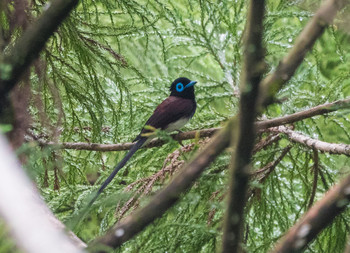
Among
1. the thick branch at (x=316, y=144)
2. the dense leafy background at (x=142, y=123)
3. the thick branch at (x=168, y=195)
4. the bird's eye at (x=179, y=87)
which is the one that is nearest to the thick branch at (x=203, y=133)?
the dense leafy background at (x=142, y=123)

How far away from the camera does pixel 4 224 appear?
2.93 feet

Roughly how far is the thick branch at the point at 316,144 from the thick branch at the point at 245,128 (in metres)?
1.57

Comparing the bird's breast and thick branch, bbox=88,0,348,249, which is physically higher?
the bird's breast

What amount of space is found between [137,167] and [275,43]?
1.57m

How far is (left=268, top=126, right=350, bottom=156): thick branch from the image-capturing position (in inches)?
101

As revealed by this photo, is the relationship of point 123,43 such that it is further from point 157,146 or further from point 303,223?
point 303,223

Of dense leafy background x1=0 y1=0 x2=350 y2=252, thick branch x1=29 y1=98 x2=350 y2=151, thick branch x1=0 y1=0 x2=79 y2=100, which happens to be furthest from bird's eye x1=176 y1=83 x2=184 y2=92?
thick branch x1=0 y1=0 x2=79 y2=100

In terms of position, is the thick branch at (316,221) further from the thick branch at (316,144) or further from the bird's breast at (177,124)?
the bird's breast at (177,124)

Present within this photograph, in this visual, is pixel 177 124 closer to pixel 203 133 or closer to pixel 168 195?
pixel 203 133

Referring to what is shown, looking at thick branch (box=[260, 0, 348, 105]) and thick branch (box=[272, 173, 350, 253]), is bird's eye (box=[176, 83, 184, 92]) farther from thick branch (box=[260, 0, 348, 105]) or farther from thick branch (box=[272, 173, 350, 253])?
thick branch (box=[272, 173, 350, 253])

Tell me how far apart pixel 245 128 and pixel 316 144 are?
1928 mm

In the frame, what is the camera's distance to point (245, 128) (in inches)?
41.2

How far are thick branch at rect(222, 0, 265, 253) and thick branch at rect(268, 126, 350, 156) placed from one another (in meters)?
1.57

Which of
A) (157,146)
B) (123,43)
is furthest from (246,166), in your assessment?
(123,43)
